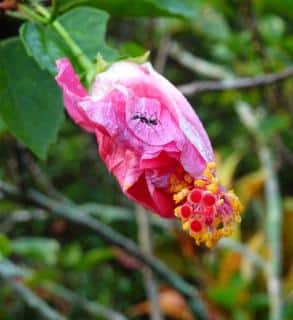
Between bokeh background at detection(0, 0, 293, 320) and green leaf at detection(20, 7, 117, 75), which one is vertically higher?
green leaf at detection(20, 7, 117, 75)

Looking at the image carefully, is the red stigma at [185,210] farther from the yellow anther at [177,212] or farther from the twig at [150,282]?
the twig at [150,282]

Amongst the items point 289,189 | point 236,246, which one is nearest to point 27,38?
point 236,246

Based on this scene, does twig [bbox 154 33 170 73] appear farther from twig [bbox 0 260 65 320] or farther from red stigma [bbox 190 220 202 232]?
red stigma [bbox 190 220 202 232]

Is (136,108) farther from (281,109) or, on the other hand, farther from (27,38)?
(281,109)

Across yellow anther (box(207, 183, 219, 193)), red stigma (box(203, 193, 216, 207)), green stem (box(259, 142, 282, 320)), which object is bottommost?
green stem (box(259, 142, 282, 320))

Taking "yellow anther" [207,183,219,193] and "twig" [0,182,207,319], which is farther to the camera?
"twig" [0,182,207,319]

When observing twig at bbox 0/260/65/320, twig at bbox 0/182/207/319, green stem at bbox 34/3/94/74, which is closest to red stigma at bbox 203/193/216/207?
green stem at bbox 34/3/94/74

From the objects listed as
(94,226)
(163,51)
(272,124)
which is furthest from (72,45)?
(163,51)

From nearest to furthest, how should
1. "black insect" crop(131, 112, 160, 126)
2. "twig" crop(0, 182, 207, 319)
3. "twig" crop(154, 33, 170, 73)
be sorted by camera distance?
"black insect" crop(131, 112, 160, 126) < "twig" crop(0, 182, 207, 319) < "twig" crop(154, 33, 170, 73)

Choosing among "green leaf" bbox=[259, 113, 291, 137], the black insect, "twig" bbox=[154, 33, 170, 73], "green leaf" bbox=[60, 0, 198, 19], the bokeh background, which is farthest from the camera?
"twig" bbox=[154, 33, 170, 73]
